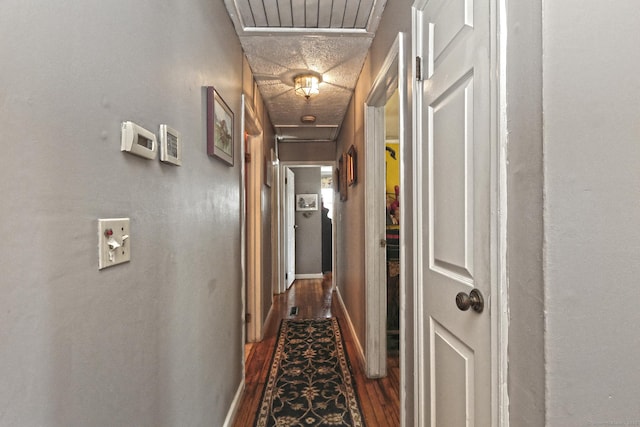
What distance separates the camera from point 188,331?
1289 millimetres

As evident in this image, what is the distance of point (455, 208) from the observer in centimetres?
104

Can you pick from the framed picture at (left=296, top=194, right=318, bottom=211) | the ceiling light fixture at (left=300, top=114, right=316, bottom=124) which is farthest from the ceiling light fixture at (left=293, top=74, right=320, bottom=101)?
the framed picture at (left=296, top=194, right=318, bottom=211)

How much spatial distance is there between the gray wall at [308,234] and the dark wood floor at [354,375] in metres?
2.00

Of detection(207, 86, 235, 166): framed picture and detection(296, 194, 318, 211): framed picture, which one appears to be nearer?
detection(207, 86, 235, 166): framed picture

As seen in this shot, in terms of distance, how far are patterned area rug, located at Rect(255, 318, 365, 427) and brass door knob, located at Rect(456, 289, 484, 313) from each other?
1.34 meters

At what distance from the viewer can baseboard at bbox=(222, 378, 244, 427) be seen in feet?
5.90

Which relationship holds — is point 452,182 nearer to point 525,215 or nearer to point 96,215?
point 525,215

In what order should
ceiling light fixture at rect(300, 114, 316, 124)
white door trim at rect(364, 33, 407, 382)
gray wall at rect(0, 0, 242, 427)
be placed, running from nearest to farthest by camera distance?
gray wall at rect(0, 0, 242, 427) → white door trim at rect(364, 33, 407, 382) → ceiling light fixture at rect(300, 114, 316, 124)

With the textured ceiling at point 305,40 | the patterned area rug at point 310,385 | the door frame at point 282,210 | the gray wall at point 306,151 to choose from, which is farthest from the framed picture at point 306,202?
the patterned area rug at point 310,385

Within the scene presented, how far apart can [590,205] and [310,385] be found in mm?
2101

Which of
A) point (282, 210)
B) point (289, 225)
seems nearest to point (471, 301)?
point (282, 210)

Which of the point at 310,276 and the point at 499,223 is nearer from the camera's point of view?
the point at 499,223

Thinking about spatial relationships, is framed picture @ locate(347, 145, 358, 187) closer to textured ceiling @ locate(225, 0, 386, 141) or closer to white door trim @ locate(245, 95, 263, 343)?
textured ceiling @ locate(225, 0, 386, 141)

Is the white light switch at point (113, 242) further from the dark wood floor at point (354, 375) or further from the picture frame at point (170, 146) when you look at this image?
the dark wood floor at point (354, 375)
